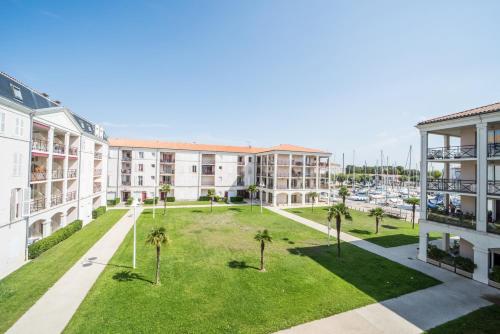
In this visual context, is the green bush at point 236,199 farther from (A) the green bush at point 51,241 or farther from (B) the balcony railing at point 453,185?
(B) the balcony railing at point 453,185

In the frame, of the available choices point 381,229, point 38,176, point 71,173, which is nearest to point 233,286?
point 38,176

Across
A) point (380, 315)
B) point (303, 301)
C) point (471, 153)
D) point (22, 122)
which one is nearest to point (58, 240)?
point (22, 122)

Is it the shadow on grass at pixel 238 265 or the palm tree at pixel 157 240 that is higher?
the palm tree at pixel 157 240

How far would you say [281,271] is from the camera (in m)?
18.7

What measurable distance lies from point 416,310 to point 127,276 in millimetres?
18731

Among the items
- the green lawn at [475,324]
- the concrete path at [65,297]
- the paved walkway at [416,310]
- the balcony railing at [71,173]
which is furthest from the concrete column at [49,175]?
the green lawn at [475,324]

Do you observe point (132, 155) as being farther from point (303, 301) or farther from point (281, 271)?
point (303, 301)

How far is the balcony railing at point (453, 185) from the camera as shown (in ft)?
63.7

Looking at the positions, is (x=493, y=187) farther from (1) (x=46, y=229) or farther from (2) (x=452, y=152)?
(1) (x=46, y=229)

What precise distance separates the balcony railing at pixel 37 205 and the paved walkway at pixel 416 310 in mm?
23523

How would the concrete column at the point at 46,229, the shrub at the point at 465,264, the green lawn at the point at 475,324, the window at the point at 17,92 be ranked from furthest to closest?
1. the concrete column at the point at 46,229
2. the window at the point at 17,92
3. the shrub at the point at 465,264
4. the green lawn at the point at 475,324

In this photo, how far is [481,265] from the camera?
17438mm

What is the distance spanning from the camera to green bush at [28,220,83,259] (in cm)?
2005

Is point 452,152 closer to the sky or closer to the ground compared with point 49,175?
closer to the sky
